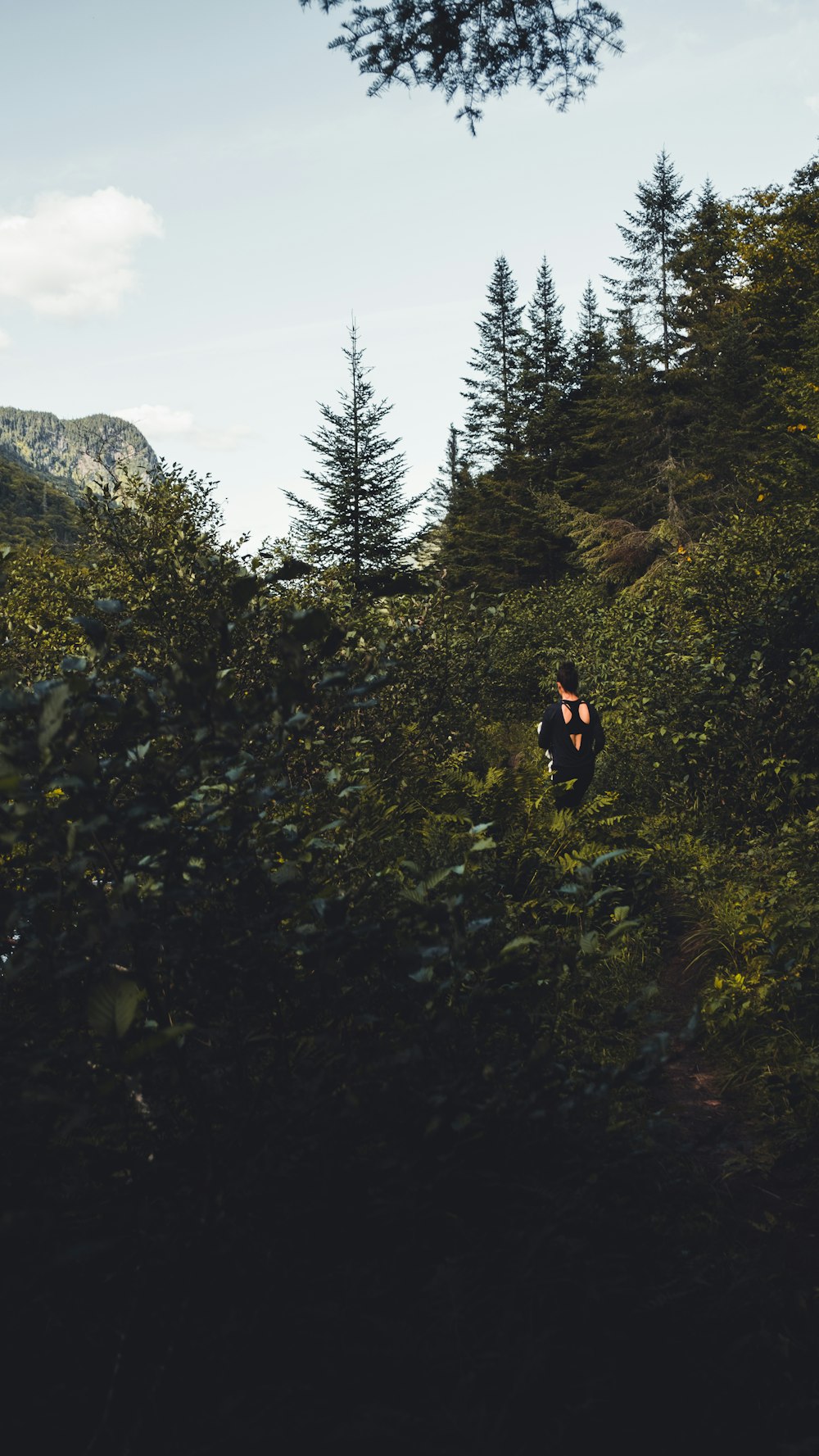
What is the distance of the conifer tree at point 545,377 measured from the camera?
37.4 meters

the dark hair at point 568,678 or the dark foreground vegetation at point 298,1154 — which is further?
the dark hair at point 568,678

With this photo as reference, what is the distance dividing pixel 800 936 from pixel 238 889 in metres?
4.03

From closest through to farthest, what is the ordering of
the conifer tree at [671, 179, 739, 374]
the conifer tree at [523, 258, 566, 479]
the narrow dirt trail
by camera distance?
1. the narrow dirt trail
2. the conifer tree at [671, 179, 739, 374]
3. the conifer tree at [523, 258, 566, 479]

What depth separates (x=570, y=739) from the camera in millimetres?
7344

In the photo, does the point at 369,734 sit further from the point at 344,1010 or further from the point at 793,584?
the point at 344,1010

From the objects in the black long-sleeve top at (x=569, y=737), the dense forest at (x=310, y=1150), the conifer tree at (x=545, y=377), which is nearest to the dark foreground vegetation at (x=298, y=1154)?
the dense forest at (x=310, y=1150)

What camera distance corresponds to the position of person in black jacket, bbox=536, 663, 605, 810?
7.29 meters

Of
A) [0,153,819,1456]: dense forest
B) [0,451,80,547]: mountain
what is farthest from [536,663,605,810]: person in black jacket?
[0,451,80,547]: mountain

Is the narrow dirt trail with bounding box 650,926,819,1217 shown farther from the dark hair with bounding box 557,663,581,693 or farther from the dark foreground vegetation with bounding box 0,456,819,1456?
the dark hair with bounding box 557,663,581,693

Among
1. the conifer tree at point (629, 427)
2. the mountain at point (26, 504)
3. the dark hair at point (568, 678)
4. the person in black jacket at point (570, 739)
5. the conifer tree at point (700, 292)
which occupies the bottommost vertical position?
the person in black jacket at point (570, 739)

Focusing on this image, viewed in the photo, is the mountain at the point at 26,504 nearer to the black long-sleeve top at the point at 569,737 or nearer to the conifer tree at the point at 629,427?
the conifer tree at the point at 629,427

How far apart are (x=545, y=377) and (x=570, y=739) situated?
35.6 metres

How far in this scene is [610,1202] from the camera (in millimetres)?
2139

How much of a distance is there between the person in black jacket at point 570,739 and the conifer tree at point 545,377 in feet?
105
